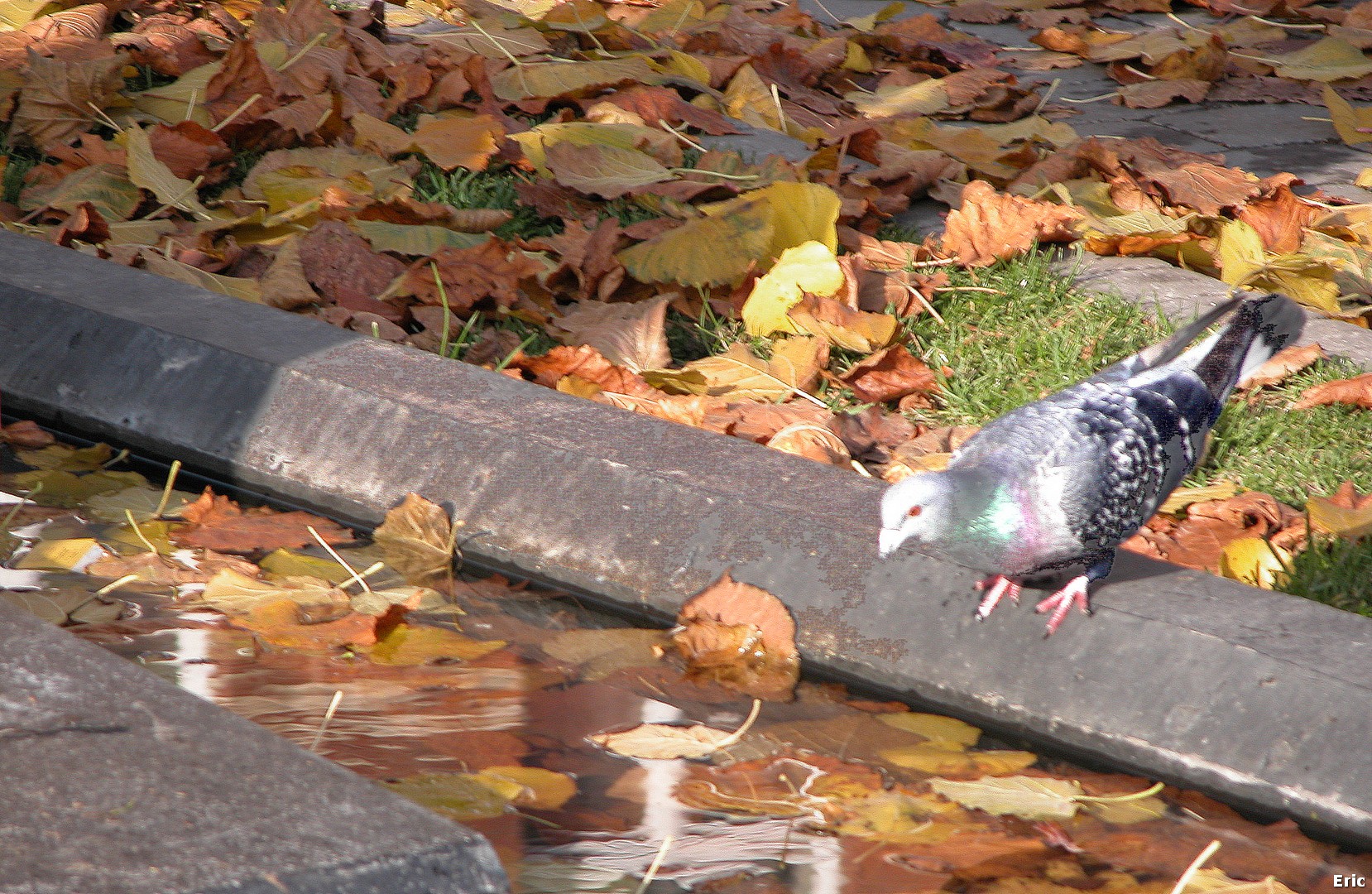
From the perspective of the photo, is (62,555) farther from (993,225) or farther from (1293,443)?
(1293,443)

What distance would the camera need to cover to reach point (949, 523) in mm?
2170

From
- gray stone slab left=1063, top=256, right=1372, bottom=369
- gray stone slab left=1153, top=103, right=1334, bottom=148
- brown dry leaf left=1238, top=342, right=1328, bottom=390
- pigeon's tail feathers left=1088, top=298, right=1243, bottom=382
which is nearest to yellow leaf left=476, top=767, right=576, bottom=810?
pigeon's tail feathers left=1088, top=298, right=1243, bottom=382

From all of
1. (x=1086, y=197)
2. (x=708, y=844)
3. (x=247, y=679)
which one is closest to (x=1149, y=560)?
(x=708, y=844)

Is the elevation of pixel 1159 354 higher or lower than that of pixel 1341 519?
higher

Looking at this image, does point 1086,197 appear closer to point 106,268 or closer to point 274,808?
point 106,268

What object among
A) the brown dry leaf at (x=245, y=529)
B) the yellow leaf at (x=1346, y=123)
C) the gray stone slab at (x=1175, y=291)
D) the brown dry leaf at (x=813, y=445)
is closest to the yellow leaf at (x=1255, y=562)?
the brown dry leaf at (x=813, y=445)

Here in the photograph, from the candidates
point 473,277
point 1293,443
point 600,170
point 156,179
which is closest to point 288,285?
point 473,277

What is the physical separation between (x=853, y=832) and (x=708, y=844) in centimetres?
20

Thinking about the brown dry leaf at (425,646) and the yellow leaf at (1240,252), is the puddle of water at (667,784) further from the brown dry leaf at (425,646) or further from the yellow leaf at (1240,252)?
the yellow leaf at (1240,252)

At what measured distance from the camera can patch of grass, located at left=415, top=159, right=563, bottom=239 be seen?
147 inches

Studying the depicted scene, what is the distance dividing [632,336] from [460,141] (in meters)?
1.04

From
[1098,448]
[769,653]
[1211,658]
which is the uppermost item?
[1098,448]

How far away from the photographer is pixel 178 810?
1392 mm

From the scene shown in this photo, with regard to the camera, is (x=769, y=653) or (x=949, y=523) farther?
(x=769, y=653)
